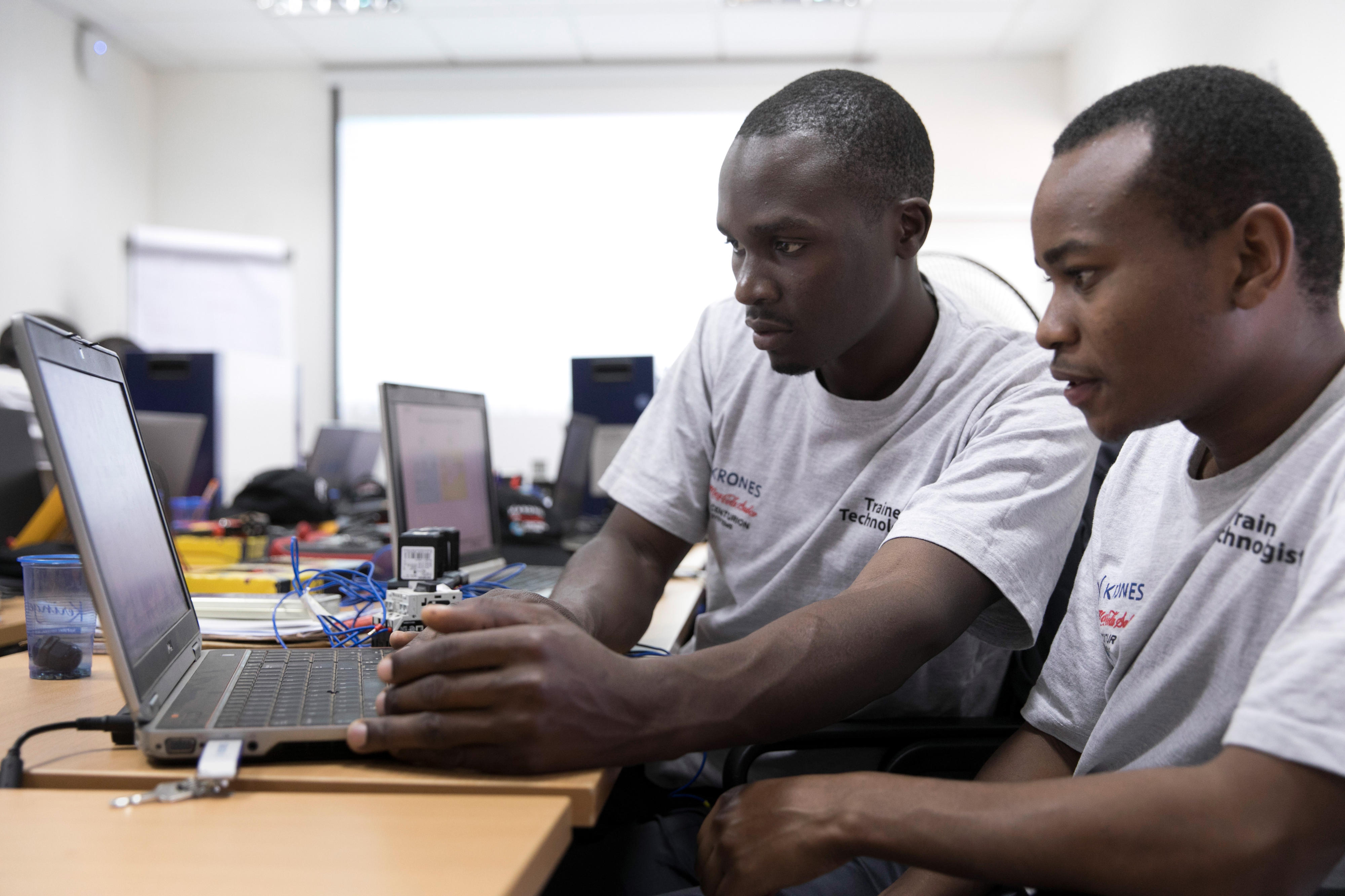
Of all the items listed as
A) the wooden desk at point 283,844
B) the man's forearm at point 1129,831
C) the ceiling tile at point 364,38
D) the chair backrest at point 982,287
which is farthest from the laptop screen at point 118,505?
the ceiling tile at point 364,38

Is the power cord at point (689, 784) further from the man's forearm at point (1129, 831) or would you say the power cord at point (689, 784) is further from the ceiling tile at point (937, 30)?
the ceiling tile at point (937, 30)

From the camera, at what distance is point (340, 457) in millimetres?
3779

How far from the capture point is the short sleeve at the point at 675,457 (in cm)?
137

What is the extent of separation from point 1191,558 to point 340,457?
345cm

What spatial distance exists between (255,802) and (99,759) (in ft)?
0.58

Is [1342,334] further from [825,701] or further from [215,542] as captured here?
[215,542]

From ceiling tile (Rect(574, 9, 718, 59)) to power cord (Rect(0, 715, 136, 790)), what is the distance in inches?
178

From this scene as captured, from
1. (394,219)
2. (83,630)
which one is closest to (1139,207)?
(83,630)

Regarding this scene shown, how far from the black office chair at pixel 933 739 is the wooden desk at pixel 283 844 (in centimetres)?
49

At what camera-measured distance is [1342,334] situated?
30.5 inches

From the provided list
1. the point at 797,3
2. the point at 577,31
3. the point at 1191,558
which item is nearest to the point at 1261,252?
the point at 1191,558

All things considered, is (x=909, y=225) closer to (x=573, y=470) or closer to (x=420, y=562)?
(x=420, y=562)

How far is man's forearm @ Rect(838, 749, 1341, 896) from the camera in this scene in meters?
0.60

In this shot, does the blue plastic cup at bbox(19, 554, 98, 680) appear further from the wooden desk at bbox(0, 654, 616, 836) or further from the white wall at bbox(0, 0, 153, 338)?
the white wall at bbox(0, 0, 153, 338)
